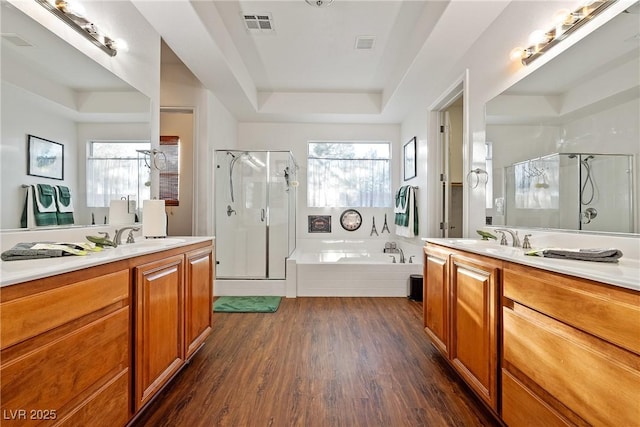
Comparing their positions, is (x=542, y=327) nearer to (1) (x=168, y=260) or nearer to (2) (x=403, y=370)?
(2) (x=403, y=370)

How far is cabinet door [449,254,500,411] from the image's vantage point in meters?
1.45

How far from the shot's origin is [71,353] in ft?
3.39

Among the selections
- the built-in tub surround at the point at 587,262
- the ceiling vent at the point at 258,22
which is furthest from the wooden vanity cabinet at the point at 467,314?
the ceiling vent at the point at 258,22

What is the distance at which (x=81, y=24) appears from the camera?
5.56ft

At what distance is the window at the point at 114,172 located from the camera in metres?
1.84

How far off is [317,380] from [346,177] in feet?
12.3

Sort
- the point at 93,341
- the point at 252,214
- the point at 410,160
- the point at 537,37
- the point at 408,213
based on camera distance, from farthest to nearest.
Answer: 1. the point at 410,160
2. the point at 252,214
3. the point at 408,213
4. the point at 537,37
5. the point at 93,341

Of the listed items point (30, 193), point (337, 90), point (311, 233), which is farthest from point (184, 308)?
point (337, 90)

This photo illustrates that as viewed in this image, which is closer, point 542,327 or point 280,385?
point 542,327

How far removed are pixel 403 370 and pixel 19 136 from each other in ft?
8.22

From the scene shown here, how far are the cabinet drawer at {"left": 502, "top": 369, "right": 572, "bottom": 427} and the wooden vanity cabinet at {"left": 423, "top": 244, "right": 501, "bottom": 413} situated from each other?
0.25 feet

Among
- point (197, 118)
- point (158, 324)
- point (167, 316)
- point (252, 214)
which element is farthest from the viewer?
point (252, 214)

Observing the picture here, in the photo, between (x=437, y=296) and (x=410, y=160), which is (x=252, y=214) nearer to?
(x=410, y=160)

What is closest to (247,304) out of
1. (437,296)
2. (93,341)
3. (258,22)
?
(437,296)
